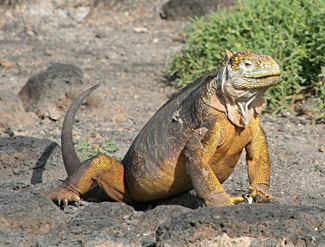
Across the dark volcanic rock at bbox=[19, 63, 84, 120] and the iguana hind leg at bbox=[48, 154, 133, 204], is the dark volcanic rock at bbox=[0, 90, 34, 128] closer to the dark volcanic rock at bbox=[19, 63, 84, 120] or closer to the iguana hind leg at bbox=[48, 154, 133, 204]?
the dark volcanic rock at bbox=[19, 63, 84, 120]

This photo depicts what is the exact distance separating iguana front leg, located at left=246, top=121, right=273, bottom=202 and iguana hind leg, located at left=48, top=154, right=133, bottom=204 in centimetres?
96

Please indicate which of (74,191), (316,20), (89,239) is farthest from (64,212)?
(316,20)

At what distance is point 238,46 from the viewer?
24.1 ft

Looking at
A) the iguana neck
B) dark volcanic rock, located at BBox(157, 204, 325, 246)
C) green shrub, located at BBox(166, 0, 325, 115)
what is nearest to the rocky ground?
dark volcanic rock, located at BBox(157, 204, 325, 246)

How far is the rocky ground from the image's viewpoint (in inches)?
123

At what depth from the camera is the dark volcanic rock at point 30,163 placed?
5137 mm

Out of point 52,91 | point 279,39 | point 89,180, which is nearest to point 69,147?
point 89,180

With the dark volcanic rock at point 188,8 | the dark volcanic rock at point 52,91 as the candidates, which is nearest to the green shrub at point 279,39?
the dark volcanic rock at point 52,91

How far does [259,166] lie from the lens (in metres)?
4.00

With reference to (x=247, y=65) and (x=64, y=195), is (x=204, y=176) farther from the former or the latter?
(x=64, y=195)

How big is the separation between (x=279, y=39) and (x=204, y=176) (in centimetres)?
396

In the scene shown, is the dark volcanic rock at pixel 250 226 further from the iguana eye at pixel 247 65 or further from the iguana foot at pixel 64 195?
the iguana foot at pixel 64 195

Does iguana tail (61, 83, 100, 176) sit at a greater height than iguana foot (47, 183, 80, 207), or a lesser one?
greater

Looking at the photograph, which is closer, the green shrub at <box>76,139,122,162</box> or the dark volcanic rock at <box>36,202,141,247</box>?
the dark volcanic rock at <box>36,202,141,247</box>
